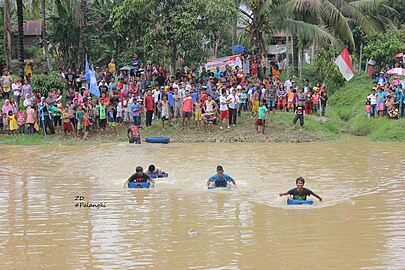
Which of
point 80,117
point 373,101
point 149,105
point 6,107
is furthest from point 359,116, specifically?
point 6,107

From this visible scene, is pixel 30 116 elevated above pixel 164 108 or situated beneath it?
situated beneath

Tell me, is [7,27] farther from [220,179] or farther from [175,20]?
[220,179]

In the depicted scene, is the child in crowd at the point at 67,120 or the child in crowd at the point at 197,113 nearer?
the child in crowd at the point at 67,120

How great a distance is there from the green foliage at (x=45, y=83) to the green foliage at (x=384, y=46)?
52.2ft

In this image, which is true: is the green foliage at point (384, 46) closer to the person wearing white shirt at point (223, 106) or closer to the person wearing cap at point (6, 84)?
the person wearing white shirt at point (223, 106)

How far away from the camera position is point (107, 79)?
27.8m

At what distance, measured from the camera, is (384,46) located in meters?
32.4

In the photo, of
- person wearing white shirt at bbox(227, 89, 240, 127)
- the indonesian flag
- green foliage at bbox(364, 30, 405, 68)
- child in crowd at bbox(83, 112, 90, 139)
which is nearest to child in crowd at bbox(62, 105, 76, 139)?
child in crowd at bbox(83, 112, 90, 139)

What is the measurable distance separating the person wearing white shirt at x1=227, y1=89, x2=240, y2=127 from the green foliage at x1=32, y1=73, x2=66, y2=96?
26.5 ft

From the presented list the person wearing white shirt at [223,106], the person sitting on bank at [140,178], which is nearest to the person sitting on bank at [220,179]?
the person sitting on bank at [140,178]

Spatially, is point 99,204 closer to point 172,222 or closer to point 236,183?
point 172,222

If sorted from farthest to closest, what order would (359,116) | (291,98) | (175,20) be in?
(359,116) < (175,20) < (291,98)

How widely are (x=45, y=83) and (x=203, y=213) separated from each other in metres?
16.8

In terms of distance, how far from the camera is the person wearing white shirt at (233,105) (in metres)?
25.1
